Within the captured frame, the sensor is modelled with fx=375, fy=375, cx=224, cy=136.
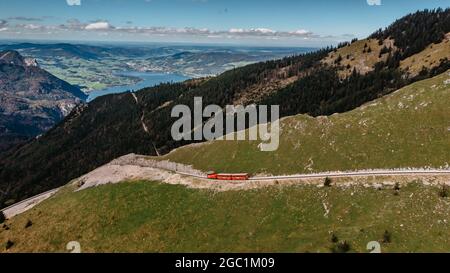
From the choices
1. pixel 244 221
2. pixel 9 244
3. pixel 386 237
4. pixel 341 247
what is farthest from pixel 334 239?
pixel 9 244

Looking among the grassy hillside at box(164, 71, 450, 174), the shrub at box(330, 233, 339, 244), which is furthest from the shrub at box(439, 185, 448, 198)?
the shrub at box(330, 233, 339, 244)

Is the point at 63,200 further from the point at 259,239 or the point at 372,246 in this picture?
the point at 372,246

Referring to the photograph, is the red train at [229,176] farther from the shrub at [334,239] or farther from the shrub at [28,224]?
the shrub at [28,224]

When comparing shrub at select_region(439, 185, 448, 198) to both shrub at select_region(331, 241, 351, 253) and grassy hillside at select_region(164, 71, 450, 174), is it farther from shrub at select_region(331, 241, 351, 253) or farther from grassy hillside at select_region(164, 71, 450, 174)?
shrub at select_region(331, 241, 351, 253)

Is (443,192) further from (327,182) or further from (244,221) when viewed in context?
(244,221)

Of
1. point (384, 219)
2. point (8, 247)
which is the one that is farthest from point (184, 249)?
point (8, 247)

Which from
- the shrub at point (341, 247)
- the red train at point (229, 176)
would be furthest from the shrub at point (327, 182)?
the shrub at point (341, 247)

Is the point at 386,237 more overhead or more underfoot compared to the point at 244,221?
more overhead
